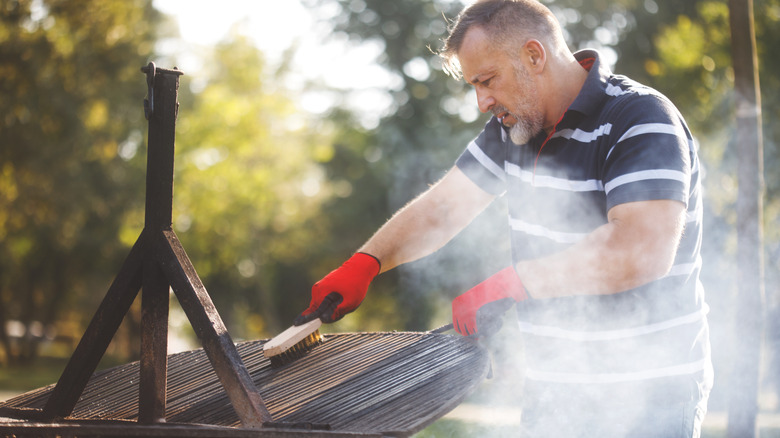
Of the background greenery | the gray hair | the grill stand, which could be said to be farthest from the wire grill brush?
the background greenery

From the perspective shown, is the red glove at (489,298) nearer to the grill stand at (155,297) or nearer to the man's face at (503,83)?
the man's face at (503,83)

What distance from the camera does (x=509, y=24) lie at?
6.84ft

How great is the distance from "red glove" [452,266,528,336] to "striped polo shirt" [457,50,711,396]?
10 centimetres

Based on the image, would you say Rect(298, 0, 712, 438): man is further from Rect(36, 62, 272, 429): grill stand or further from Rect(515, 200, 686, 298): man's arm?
Rect(36, 62, 272, 429): grill stand

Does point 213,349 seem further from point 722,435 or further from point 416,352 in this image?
point 722,435

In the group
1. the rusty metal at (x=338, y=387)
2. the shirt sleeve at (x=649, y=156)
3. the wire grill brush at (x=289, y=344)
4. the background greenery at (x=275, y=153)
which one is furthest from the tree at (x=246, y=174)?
the shirt sleeve at (x=649, y=156)

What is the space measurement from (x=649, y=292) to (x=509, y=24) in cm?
91

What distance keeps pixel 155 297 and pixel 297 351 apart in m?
0.55

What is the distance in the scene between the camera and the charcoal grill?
5.86 ft

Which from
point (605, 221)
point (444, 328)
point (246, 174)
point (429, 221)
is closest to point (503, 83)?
point (605, 221)

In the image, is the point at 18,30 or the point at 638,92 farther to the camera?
the point at 18,30

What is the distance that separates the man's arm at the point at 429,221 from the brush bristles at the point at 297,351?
1.22 feet

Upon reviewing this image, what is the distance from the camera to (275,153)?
19.6 m

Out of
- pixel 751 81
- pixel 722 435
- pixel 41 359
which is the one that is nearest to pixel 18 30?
pixel 751 81
